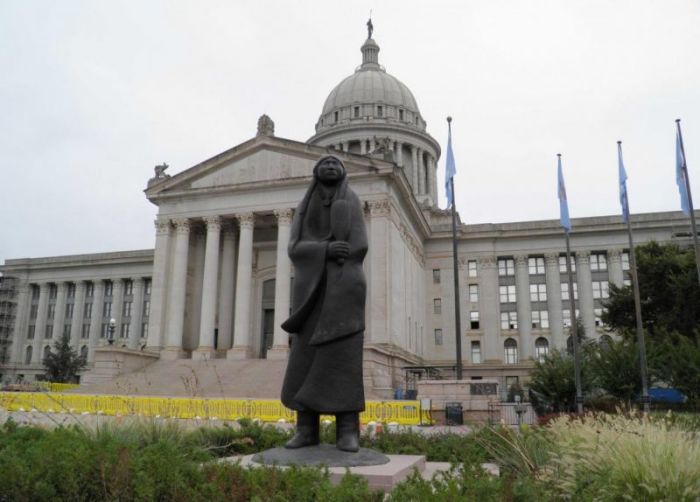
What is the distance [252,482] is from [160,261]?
144 feet

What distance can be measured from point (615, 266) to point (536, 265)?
771cm

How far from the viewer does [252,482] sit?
22.8ft

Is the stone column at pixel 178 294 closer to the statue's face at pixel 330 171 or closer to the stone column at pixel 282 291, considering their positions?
the stone column at pixel 282 291

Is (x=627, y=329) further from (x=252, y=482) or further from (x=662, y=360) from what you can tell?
(x=252, y=482)

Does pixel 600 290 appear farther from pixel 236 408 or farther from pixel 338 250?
pixel 338 250

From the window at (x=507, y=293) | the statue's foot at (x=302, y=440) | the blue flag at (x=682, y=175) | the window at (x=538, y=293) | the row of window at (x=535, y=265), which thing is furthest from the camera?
the window at (x=507, y=293)

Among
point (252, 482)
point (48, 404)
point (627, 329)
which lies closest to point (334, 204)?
point (252, 482)

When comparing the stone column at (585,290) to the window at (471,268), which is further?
the window at (471,268)

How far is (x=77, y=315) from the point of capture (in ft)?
244

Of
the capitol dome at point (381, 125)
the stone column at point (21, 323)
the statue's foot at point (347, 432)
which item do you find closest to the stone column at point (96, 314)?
the stone column at point (21, 323)

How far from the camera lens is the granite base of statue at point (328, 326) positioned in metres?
9.06

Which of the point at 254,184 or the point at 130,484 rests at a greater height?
the point at 254,184

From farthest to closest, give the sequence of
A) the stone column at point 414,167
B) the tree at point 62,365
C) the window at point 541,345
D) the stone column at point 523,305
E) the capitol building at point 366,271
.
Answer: the stone column at point 414,167 → the window at point 541,345 → the stone column at point 523,305 → the tree at point 62,365 → the capitol building at point 366,271

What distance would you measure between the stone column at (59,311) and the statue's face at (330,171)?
74498 mm
